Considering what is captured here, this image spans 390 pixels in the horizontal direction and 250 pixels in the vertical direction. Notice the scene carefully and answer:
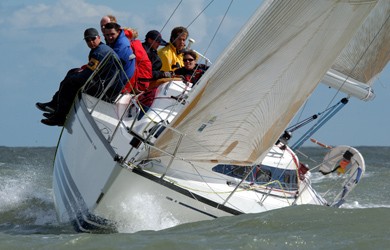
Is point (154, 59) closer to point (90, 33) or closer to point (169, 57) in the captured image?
point (169, 57)

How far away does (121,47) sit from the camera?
11.9 meters

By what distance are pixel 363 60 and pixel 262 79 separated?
348 centimetres

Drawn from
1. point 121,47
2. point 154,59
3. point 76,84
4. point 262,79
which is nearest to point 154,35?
point 154,59

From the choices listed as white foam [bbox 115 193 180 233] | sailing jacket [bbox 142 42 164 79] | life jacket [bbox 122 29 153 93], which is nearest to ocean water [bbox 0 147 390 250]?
white foam [bbox 115 193 180 233]

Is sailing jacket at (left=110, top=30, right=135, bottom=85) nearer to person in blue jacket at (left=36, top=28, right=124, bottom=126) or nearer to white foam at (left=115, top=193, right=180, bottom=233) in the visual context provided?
person in blue jacket at (left=36, top=28, right=124, bottom=126)

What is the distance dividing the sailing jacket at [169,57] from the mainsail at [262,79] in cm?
347

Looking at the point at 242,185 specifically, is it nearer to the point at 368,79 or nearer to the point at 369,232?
the point at 369,232

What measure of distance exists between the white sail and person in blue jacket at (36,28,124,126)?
295 centimetres

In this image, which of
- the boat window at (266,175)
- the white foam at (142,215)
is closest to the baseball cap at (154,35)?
the boat window at (266,175)

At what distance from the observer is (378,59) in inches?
522

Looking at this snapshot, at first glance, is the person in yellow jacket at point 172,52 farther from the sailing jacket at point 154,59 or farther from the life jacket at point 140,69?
the life jacket at point 140,69

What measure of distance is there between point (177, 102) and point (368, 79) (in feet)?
11.1

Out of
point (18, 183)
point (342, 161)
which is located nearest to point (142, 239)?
point (342, 161)

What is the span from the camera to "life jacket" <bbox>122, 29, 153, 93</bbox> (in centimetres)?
1232
